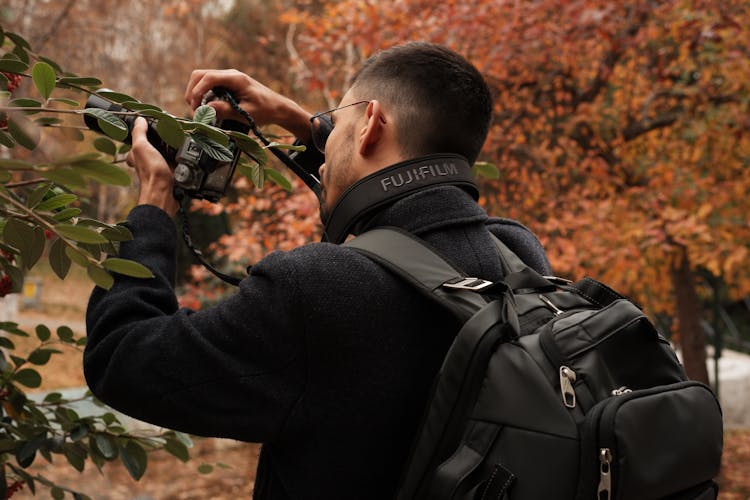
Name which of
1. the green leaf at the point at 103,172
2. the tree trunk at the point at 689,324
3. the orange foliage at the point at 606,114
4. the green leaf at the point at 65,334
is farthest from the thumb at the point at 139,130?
the tree trunk at the point at 689,324

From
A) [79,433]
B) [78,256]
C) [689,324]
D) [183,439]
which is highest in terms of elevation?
[78,256]

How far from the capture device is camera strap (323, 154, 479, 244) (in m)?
1.52

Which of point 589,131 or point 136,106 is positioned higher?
point 136,106

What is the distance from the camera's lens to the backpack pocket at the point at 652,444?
48.9 inches

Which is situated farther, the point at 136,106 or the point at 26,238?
the point at 136,106

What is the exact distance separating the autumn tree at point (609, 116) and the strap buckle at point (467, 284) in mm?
4105

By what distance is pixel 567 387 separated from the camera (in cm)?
127

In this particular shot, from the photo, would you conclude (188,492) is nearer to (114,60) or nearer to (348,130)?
(114,60)

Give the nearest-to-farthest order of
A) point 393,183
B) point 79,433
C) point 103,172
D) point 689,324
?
1. point 103,172
2. point 393,183
3. point 79,433
4. point 689,324

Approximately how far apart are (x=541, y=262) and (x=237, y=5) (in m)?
17.9

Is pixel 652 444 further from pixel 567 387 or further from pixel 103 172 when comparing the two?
pixel 103 172

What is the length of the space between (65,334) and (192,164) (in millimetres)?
811

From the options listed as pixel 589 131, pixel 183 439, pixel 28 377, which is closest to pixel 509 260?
pixel 183 439

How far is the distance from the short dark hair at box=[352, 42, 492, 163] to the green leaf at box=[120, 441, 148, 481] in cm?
103
